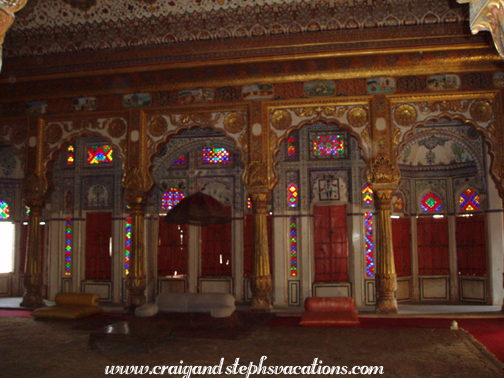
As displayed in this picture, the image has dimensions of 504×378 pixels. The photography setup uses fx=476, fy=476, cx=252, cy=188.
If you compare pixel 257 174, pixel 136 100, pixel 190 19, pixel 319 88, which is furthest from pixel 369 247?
pixel 190 19

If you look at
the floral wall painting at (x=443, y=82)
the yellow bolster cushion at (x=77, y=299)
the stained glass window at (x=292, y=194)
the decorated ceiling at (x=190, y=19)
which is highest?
the decorated ceiling at (x=190, y=19)

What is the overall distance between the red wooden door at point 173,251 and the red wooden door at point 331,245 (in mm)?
3443

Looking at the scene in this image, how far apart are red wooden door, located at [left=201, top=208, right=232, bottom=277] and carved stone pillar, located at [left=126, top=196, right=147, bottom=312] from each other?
2.32 meters

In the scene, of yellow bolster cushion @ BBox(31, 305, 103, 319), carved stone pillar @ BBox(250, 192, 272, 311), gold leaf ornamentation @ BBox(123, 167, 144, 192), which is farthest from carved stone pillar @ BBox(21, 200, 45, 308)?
carved stone pillar @ BBox(250, 192, 272, 311)

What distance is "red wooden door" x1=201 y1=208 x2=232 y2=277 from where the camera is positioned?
40.0ft

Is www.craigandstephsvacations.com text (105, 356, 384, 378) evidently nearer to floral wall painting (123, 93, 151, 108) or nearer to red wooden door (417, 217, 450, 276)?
floral wall painting (123, 93, 151, 108)

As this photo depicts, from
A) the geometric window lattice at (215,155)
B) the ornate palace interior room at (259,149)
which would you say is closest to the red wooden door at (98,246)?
the ornate palace interior room at (259,149)

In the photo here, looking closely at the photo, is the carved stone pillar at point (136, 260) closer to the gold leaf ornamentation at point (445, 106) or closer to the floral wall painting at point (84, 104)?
the floral wall painting at point (84, 104)

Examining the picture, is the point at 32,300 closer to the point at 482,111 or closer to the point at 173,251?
the point at 173,251

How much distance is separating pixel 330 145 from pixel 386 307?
438 cm

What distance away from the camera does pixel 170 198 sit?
1255cm

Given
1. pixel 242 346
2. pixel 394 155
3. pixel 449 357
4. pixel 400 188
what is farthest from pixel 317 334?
pixel 400 188

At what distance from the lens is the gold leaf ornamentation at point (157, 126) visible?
10281 mm

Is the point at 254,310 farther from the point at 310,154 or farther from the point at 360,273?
the point at 310,154
